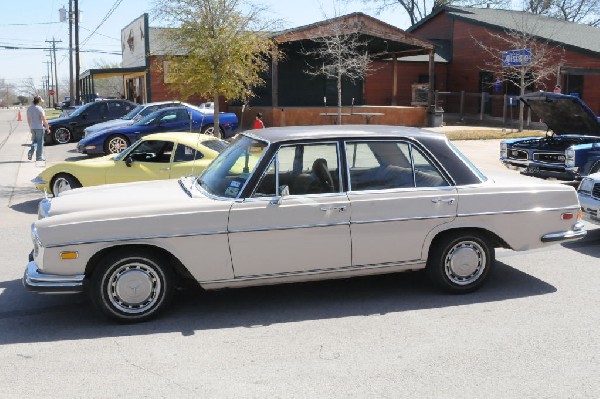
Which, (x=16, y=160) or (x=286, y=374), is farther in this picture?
(x=16, y=160)

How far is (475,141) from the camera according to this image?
22.5 meters

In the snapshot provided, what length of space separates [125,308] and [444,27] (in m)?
34.6

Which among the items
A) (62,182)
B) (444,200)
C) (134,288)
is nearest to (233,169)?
(134,288)

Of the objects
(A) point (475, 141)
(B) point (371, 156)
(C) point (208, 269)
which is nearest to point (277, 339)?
(C) point (208, 269)

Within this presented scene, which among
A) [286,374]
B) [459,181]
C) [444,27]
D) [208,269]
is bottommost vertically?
[286,374]

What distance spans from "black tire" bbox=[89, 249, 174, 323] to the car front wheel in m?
13.1

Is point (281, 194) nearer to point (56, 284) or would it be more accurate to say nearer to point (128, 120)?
point (56, 284)

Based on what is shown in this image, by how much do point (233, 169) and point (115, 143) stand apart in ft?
41.9

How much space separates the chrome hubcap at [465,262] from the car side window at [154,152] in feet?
17.8

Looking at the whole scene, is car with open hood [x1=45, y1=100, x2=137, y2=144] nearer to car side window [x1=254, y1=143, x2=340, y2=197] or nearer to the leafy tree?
the leafy tree

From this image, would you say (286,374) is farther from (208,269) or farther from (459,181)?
(459,181)

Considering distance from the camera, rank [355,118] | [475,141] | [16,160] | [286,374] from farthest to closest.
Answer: [355,118] → [475,141] → [16,160] → [286,374]

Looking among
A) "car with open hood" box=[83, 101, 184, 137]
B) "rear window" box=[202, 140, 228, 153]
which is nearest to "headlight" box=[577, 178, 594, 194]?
"rear window" box=[202, 140, 228, 153]

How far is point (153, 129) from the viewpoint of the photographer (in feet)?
60.2
